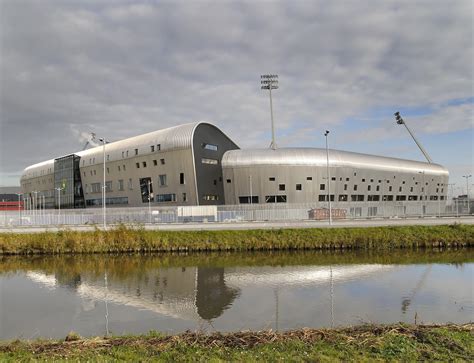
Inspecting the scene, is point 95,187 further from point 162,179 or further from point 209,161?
point 209,161

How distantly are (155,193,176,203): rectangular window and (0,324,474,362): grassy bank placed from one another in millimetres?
59526

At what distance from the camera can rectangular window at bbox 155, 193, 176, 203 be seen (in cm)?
6856

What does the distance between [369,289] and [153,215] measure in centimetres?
3171

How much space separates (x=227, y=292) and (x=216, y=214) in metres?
29.1

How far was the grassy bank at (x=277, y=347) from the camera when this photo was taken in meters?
7.80

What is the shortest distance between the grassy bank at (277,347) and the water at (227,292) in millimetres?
2872

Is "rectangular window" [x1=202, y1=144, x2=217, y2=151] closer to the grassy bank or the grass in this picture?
the grass

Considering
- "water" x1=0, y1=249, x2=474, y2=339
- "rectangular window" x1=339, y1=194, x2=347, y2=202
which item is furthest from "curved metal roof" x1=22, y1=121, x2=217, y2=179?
"water" x1=0, y1=249, x2=474, y2=339

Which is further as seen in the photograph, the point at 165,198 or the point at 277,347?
the point at 165,198

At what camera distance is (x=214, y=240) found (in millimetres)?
31469

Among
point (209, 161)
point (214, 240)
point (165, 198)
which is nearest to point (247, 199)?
point (209, 161)

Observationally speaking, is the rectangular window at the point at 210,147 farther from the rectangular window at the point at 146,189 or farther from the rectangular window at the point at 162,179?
the rectangular window at the point at 146,189

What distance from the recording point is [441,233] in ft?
107

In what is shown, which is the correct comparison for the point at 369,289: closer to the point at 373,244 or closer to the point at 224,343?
the point at 224,343
